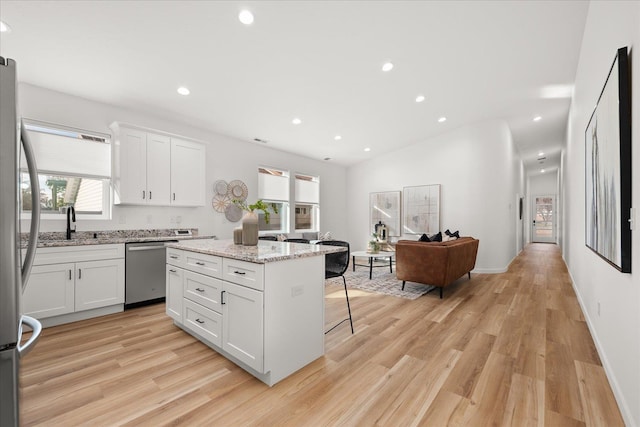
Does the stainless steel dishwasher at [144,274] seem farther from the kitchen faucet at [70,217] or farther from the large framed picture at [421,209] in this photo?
the large framed picture at [421,209]

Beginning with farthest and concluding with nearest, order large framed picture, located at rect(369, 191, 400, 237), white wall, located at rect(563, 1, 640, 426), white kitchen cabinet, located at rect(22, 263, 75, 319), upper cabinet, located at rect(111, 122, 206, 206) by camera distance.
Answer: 1. large framed picture, located at rect(369, 191, 400, 237)
2. upper cabinet, located at rect(111, 122, 206, 206)
3. white kitchen cabinet, located at rect(22, 263, 75, 319)
4. white wall, located at rect(563, 1, 640, 426)

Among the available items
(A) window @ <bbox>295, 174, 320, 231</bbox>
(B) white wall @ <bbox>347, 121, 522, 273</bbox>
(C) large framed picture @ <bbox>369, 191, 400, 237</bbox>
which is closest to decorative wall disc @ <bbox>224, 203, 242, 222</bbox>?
(A) window @ <bbox>295, 174, 320, 231</bbox>

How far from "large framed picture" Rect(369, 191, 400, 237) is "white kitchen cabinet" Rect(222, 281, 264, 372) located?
230 inches

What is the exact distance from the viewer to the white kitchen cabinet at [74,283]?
294 centimetres

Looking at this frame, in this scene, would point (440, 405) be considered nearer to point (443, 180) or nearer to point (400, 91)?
point (400, 91)

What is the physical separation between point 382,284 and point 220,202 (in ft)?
10.8

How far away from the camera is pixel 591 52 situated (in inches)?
112

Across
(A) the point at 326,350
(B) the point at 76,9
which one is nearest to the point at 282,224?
(A) the point at 326,350

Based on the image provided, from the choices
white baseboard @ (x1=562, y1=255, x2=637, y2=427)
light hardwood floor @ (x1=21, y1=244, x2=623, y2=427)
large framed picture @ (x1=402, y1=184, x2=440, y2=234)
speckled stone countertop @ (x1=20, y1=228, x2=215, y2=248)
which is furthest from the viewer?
large framed picture @ (x1=402, y1=184, x2=440, y2=234)

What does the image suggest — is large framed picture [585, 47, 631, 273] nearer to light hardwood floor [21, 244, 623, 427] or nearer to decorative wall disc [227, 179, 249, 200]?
light hardwood floor [21, 244, 623, 427]

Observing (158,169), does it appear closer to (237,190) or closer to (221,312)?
(237,190)

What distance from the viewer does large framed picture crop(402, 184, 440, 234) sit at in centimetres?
663

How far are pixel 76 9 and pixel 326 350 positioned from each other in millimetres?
3703

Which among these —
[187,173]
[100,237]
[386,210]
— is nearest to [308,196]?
[386,210]
